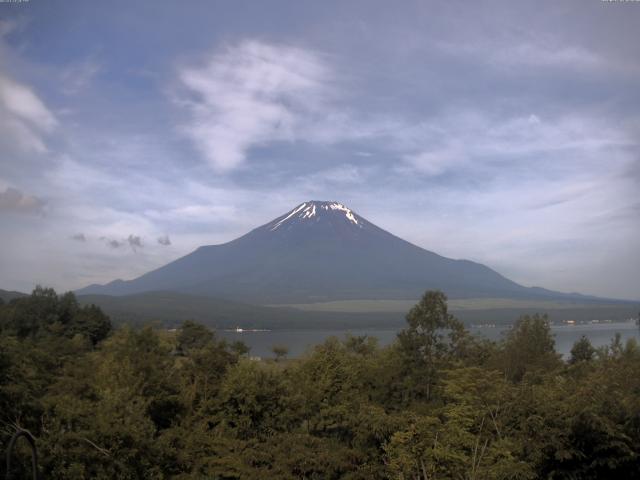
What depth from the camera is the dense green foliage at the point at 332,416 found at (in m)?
10.1

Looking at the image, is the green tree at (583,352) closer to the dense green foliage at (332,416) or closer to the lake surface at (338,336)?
the dense green foliage at (332,416)

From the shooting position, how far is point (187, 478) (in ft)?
38.5

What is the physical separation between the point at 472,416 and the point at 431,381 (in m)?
5.83

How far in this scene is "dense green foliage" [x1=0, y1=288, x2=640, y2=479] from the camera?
1013 centimetres

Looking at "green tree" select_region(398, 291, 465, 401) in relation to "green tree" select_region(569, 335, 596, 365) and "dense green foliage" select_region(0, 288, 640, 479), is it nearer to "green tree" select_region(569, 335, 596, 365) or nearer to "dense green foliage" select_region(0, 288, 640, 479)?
"dense green foliage" select_region(0, 288, 640, 479)

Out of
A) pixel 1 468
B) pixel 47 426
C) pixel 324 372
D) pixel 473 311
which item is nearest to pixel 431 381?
pixel 324 372

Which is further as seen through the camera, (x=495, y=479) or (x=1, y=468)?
(x=495, y=479)

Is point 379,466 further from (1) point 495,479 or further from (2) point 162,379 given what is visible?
(2) point 162,379

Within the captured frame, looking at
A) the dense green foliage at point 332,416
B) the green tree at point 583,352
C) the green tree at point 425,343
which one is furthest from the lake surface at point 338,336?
the green tree at point 425,343

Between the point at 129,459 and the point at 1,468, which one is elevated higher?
the point at 1,468

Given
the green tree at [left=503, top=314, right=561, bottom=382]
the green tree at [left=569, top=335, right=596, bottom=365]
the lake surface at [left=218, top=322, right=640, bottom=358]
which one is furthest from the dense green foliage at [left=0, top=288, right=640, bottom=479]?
the lake surface at [left=218, top=322, right=640, bottom=358]

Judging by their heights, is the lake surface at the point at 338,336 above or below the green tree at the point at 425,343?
below

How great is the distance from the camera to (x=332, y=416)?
17062mm

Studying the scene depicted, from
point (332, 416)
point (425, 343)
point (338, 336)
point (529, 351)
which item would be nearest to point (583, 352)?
point (529, 351)
